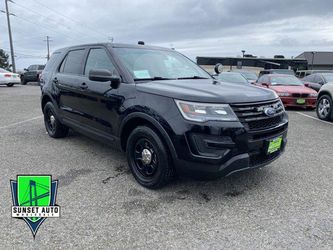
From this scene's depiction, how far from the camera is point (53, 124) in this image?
Answer: 577cm

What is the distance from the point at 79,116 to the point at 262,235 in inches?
128

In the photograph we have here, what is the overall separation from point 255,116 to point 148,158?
4.28 feet

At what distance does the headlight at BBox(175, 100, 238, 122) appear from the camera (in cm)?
291

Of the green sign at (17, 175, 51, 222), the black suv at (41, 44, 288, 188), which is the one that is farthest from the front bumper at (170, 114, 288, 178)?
the green sign at (17, 175, 51, 222)

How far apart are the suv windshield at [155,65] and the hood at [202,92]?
289 mm

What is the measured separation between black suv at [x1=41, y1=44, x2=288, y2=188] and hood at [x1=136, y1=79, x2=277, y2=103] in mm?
10

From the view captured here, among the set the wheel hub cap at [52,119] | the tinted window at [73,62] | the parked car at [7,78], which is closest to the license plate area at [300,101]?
the tinted window at [73,62]

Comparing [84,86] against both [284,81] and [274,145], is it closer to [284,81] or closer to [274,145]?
[274,145]

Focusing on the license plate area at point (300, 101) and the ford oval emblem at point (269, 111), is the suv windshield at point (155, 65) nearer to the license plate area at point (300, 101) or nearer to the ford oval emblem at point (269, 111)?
the ford oval emblem at point (269, 111)

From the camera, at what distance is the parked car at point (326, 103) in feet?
26.0

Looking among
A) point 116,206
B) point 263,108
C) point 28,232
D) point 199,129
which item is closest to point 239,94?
point 263,108

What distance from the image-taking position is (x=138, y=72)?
3740mm

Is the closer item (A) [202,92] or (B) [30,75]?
(A) [202,92]

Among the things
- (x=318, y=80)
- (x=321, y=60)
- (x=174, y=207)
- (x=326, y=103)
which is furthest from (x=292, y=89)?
(x=321, y=60)
